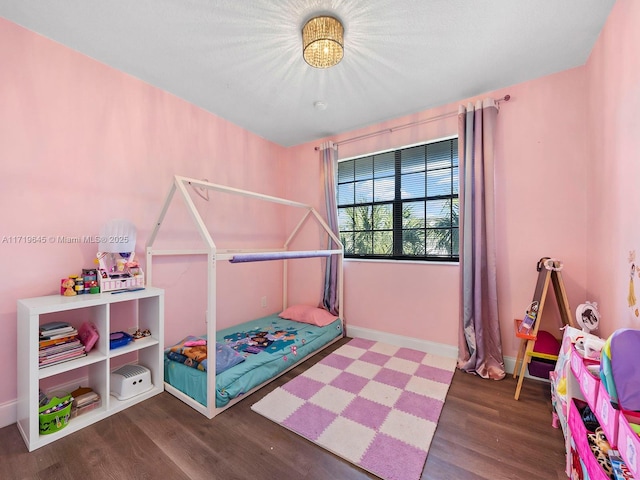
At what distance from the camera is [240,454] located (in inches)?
53.6

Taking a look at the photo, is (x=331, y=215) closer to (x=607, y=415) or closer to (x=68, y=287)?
(x=68, y=287)

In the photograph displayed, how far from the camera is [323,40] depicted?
5.12 ft

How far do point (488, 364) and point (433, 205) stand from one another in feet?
4.96

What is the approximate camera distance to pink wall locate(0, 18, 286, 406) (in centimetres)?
160

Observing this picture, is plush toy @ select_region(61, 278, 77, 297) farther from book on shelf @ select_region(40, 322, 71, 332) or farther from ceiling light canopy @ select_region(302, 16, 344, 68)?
ceiling light canopy @ select_region(302, 16, 344, 68)

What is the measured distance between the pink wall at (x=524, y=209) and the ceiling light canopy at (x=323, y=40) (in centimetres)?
138

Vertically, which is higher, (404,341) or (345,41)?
(345,41)

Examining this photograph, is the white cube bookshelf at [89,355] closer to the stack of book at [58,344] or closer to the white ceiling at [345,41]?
the stack of book at [58,344]

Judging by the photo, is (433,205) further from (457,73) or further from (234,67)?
(234,67)

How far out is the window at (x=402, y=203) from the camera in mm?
2594

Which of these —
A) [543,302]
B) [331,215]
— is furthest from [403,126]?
[543,302]

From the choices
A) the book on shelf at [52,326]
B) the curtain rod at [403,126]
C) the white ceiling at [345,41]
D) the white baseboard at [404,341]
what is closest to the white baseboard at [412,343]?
the white baseboard at [404,341]

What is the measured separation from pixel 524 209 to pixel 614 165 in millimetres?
703

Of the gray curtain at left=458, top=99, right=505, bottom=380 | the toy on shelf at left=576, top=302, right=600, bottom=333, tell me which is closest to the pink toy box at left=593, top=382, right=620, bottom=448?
the toy on shelf at left=576, top=302, right=600, bottom=333
